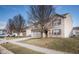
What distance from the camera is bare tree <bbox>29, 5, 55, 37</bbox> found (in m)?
1.86

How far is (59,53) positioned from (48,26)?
31cm

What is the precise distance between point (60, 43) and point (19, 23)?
49 centimetres

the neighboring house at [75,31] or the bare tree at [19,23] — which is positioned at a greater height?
the bare tree at [19,23]

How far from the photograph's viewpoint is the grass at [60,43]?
1.84 metres

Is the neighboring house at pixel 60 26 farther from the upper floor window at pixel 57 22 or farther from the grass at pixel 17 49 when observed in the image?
the grass at pixel 17 49

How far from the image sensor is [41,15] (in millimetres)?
1880

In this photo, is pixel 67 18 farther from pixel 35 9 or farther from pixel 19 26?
pixel 19 26

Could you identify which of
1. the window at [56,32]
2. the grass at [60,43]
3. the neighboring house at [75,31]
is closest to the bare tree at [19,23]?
the grass at [60,43]

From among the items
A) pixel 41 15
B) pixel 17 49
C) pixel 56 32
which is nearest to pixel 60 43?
pixel 56 32

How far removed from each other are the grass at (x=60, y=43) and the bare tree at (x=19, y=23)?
0.15m
